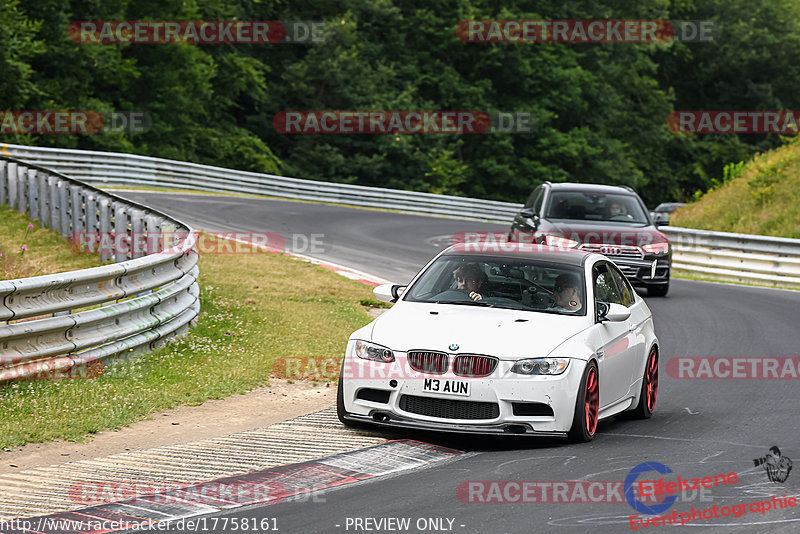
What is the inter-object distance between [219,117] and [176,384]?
42555 millimetres

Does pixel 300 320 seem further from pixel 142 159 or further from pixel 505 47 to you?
pixel 505 47

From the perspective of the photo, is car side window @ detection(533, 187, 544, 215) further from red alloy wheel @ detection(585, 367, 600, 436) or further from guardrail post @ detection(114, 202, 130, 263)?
red alloy wheel @ detection(585, 367, 600, 436)

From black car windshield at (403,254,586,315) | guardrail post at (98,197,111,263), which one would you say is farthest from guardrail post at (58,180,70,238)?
black car windshield at (403,254,586,315)

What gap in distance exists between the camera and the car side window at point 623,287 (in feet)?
33.6

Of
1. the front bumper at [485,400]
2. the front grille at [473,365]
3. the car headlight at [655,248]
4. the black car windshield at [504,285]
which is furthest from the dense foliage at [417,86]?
the front grille at [473,365]

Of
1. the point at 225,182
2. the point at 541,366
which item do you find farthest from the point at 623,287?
the point at 225,182

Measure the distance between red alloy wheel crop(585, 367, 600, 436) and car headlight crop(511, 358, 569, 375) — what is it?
30 cm

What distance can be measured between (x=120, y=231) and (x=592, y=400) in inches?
389

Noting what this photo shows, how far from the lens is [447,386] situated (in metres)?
8.22

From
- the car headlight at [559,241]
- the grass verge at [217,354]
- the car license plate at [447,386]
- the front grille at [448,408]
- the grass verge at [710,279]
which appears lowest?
the grass verge at [710,279]

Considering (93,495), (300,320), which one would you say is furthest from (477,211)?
(93,495)

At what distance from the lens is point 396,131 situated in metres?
51.6

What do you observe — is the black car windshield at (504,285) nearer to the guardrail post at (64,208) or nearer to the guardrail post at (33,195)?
the guardrail post at (64,208)

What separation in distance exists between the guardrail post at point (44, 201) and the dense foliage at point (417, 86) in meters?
18.9
